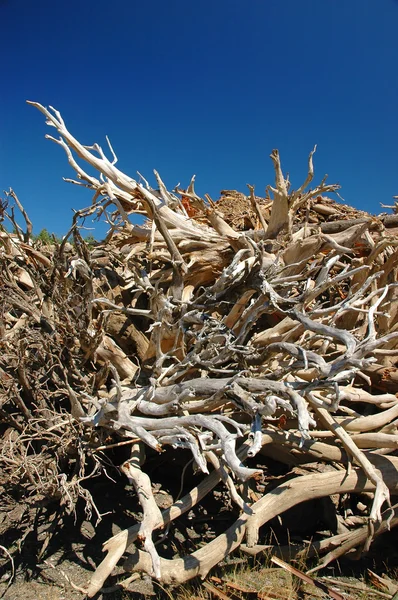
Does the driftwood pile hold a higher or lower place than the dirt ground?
higher

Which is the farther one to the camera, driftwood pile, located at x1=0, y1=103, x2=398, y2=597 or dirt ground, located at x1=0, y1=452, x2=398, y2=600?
dirt ground, located at x1=0, y1=452, x2=398, y2=600

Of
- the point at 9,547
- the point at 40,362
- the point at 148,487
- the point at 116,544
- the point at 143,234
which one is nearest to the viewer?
the point at 116,544

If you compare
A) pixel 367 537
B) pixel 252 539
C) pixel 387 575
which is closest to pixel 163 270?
pixel 252 539

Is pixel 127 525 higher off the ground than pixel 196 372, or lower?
lower

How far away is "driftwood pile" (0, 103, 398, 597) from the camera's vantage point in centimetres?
332

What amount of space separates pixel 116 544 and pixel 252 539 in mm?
1052

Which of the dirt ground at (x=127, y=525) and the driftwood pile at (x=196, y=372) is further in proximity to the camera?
the dirt ground at (x=127, y=525)

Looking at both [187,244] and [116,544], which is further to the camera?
[187,244]

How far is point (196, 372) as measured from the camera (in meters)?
4.43

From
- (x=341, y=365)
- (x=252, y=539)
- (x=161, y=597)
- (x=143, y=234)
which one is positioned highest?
(x=143, y=234)

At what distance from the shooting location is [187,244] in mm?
5172

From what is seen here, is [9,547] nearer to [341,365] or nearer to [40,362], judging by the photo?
[40,362]

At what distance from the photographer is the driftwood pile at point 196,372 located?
3324 mm

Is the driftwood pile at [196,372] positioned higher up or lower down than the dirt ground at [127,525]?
higher up
